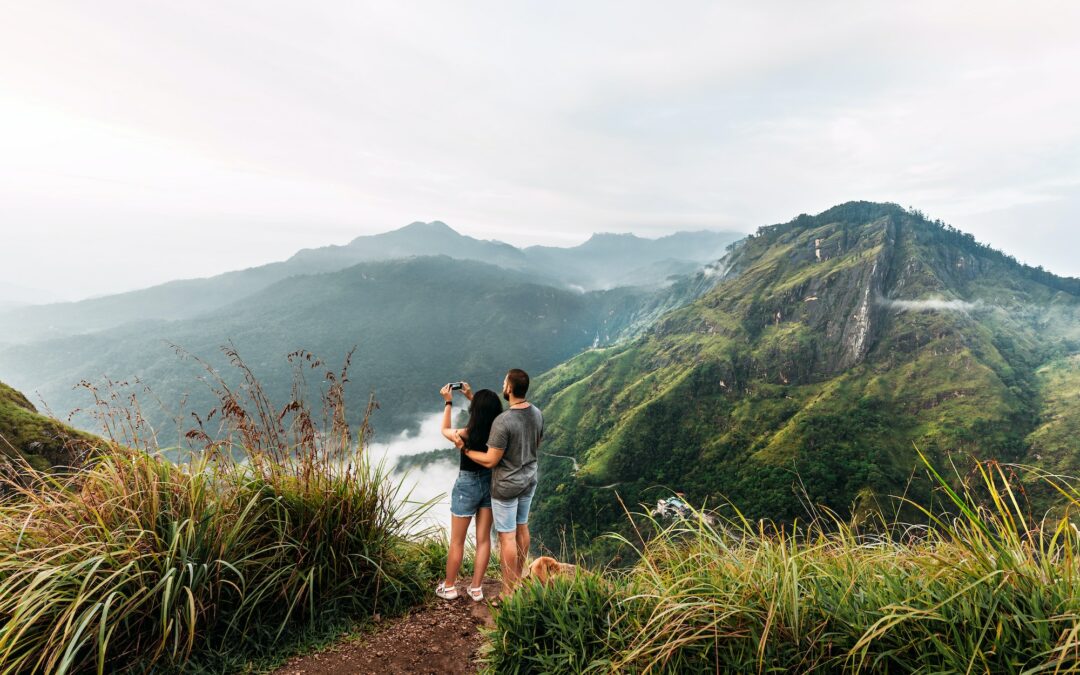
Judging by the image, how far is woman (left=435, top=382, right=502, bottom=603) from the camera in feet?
13.6

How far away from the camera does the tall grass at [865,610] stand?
6.43 ft

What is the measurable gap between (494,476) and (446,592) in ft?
3.60

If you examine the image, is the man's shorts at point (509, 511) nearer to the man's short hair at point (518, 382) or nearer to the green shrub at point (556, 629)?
the man's short hair at point (518, 382)

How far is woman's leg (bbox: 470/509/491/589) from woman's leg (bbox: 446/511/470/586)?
0.44 feet

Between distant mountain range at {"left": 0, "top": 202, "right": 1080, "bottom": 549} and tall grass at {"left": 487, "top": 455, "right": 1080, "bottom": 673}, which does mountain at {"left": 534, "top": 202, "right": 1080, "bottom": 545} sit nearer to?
distant mountain range at {"left": 0, "top": 202, "right": 1080, "bottom": 549}

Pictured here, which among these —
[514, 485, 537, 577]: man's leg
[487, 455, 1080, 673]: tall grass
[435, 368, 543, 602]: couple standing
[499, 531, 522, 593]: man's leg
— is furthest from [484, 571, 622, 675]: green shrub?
[514, 485, 537, 577]: man's leg

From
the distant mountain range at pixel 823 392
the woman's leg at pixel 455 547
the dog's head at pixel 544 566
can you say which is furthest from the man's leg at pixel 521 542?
the distant mountain range at pixel 823 392

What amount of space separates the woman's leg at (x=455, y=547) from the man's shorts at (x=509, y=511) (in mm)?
317

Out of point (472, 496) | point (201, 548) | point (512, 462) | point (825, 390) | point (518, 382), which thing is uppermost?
point (518, 382)

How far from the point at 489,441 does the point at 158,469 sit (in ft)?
8.19

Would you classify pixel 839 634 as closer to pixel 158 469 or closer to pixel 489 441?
pixel 489 441

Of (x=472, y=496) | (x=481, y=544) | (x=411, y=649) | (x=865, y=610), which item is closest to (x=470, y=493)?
(x=472, y=496)

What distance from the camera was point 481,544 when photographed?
420 centimetres

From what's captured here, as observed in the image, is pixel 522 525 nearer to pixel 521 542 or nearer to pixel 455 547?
pixel 521 542
